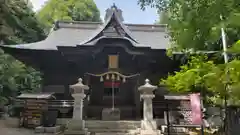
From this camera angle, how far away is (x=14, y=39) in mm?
19172

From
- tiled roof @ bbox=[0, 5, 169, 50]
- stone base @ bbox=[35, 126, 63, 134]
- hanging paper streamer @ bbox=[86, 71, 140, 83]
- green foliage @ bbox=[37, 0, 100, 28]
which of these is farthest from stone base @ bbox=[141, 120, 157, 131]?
green foliage @ bbox=[37, 0, 100, 28]

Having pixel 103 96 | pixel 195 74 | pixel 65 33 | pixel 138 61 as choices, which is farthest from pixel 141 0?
pixel 65 33

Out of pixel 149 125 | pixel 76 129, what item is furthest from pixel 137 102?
pixel 76 129

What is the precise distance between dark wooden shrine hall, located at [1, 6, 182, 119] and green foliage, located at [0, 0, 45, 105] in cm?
199

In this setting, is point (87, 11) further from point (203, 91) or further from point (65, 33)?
point (203, 91)

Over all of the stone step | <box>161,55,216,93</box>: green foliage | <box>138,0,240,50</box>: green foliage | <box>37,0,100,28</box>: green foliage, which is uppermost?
<box>37,0,100,28</box>: green foliage

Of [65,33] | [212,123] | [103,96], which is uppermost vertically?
[65,33]

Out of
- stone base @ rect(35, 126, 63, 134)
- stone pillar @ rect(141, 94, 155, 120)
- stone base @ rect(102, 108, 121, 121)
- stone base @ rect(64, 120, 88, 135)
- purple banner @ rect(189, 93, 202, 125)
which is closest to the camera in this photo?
purple banner @ rect(189, 93, 202, 125)

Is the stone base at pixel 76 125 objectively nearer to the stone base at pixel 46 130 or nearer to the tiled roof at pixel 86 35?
the stone base at pixel 46 130

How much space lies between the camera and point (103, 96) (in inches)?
585

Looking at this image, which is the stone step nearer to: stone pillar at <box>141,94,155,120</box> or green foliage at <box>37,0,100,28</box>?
stone pillar at <box>141,94,155,120</box>

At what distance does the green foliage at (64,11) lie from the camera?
2814 cm

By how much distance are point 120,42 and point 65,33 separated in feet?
20.4

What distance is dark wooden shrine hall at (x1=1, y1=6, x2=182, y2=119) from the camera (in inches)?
538
